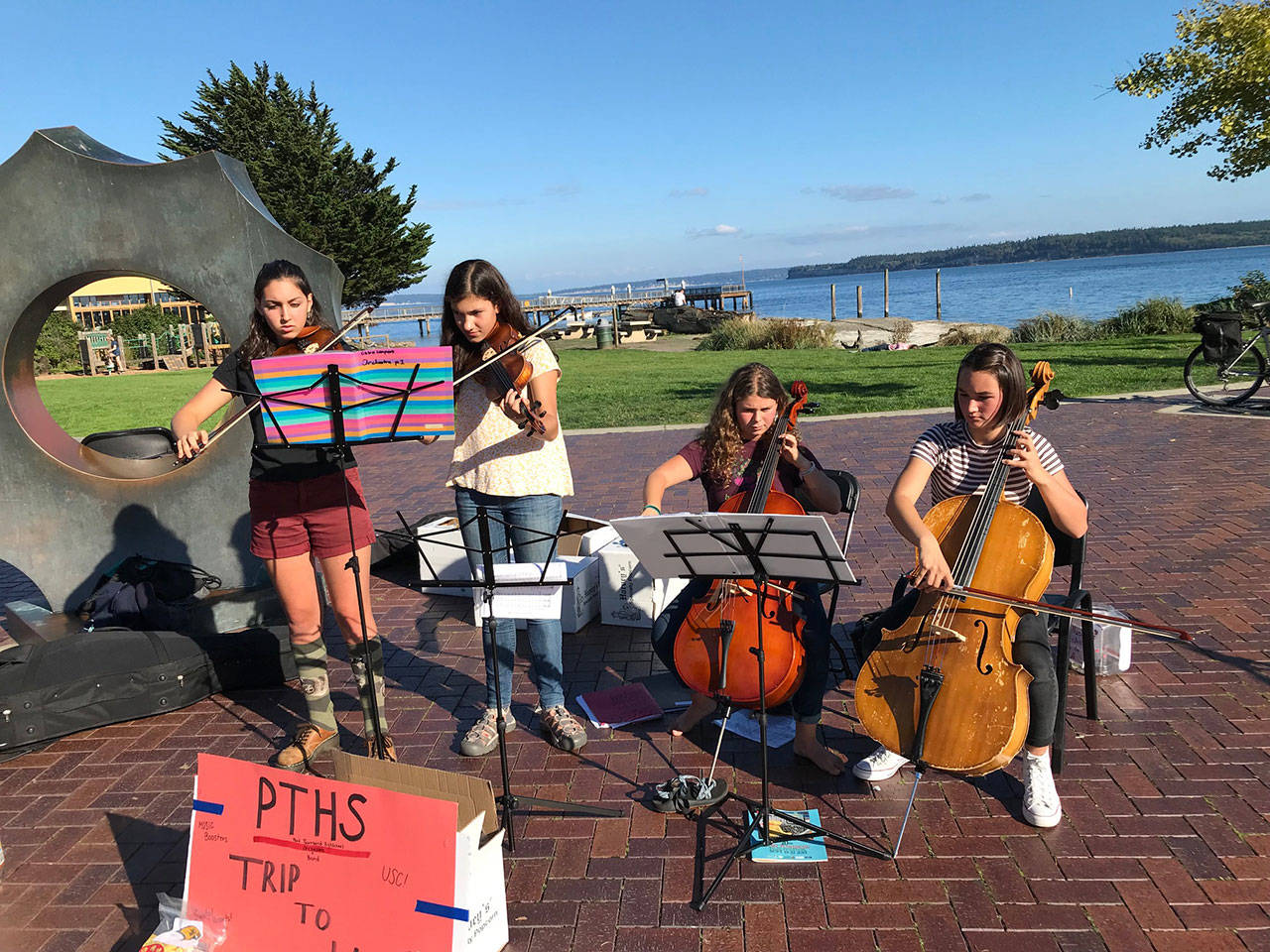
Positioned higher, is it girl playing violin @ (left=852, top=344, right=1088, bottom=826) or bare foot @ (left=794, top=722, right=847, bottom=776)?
girl playing violin @ (left=852, top=344, right=1088, bottom=826)

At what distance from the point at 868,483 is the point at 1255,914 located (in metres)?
5.65

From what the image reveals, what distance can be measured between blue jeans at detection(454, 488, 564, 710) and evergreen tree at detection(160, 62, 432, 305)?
116 ft

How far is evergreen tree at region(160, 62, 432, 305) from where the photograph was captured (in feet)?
123

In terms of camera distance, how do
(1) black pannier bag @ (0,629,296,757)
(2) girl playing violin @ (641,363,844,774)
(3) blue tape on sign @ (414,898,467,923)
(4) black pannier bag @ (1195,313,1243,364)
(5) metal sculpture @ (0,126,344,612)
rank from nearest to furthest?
(3) blue tape on sign @ (414,898,467,923) → (2) girl playing violin @ (641,363,844,774) → (1) black pannier bag @ (0,629,296,757) → (5) metal sculpture @ (0,126,344,612) → (4) black pannier bag @ (1195,313,1243,364)

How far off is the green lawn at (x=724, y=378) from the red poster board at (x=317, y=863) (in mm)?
9767

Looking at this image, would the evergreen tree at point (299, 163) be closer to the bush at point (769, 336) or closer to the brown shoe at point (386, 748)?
the bush at point (769, 336)

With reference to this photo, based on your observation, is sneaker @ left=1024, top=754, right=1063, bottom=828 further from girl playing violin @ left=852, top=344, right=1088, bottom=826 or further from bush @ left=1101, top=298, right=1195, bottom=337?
bush @ left=1101, top=298, right=1195, bottom=337

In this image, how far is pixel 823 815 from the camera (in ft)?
10.8

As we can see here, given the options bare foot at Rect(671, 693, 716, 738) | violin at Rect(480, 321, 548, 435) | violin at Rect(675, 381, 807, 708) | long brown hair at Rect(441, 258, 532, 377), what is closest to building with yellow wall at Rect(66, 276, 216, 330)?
long brown hair at Rect(441, 258, 532, 377)

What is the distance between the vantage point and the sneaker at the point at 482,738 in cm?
383

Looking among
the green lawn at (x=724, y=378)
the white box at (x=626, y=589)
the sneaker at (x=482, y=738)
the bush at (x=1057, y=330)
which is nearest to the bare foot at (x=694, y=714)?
the sneaker at (x=482, y=738)

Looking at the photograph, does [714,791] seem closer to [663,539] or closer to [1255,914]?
[663,539]

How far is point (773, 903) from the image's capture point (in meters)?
2.82

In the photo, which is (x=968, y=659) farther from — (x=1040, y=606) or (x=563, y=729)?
(x=563, y=729)
